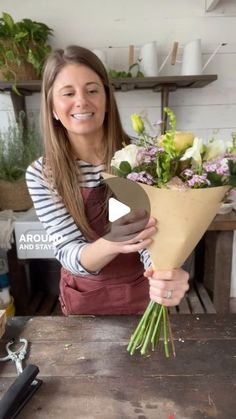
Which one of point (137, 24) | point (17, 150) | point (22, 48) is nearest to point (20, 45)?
point (22, 48)

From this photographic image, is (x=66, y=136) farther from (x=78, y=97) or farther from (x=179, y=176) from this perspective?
(x=179, y=176)

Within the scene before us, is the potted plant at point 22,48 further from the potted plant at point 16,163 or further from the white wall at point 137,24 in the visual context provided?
the potted plant at point 16,163

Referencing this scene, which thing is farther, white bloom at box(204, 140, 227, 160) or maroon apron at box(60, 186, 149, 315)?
maroon apron at box(60, 186, 149, 315)

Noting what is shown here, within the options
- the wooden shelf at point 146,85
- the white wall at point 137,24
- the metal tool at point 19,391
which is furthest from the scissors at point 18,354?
the white wall at point 137,24

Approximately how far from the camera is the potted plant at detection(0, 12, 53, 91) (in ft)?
5.81

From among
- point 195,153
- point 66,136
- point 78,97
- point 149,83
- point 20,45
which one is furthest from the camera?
point 149,83

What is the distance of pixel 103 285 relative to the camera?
1.14 m

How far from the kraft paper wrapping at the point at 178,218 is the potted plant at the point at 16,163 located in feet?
4.60

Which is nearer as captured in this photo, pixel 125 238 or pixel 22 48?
pixel 125 238

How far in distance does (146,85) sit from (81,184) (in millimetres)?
1057

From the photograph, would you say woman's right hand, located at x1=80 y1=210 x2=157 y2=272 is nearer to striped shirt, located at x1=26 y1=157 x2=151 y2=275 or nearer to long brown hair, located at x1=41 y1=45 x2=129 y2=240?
striped shirt, located at x1=26 y1=157 x2=151 y2=275

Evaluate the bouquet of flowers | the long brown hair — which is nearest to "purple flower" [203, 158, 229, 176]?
the bouquet of flowers

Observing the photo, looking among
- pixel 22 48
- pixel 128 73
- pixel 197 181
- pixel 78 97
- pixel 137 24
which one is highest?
pixel 137 24

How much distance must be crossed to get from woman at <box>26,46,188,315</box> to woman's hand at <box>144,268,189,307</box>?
142 millimetres
